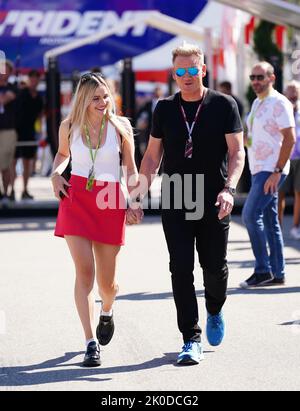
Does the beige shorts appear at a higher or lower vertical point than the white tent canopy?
lower

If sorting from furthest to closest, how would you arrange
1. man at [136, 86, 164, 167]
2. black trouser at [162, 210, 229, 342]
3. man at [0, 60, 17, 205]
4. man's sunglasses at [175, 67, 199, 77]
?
1. man at [136, 86, 164, 167]
2. man at [0, 60, 17, 205]
3. black trouser at [162, 210, 229, 342]
4. man's sunglasses at [175, 67, 199, 77]

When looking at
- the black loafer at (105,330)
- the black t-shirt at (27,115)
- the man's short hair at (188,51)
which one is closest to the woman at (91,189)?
the black loafer at (105,330)

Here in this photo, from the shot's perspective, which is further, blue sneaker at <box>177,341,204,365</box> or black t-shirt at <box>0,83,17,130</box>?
black t-shirt at <box>0,83,17,130</box>

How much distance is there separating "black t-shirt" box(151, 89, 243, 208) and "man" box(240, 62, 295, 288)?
2.61 metres

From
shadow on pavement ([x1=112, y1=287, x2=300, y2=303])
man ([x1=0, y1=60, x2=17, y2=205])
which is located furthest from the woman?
man ([x1=0, y1=60, x2=17, y2=205])

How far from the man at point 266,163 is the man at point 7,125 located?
726 centimetres

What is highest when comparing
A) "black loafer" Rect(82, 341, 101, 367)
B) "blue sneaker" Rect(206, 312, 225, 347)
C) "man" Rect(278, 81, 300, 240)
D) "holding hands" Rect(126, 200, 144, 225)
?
"holding hands" Rect(126, 200, 144, 225)

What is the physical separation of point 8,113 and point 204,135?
10.1 m

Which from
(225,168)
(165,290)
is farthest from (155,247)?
(225,168)

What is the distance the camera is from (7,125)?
54.6 ft

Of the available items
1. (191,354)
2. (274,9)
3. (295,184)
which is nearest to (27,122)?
(274,9)

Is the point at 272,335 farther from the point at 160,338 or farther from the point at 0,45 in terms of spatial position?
the point at 0,45

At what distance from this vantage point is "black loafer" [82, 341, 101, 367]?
6.80 meters

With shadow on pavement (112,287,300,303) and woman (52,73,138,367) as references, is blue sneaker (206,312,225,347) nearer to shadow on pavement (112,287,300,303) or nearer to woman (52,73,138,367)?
woman (52,73,138,367)
